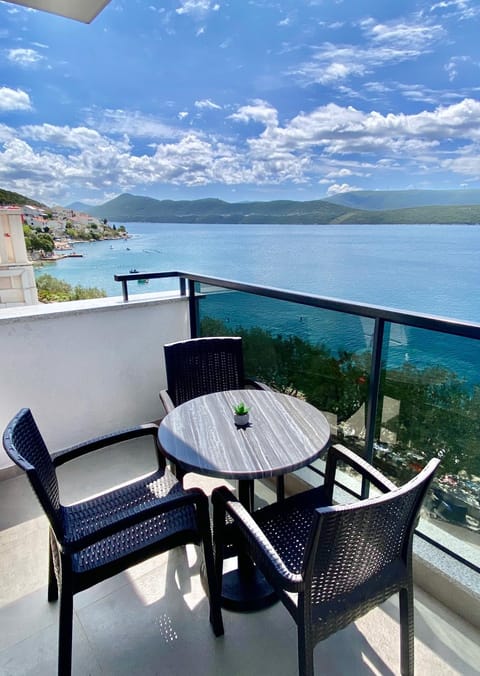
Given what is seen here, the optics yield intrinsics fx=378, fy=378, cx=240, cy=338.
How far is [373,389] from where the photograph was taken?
1.89 meters

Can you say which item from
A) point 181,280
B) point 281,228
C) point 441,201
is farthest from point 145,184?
point 181,280

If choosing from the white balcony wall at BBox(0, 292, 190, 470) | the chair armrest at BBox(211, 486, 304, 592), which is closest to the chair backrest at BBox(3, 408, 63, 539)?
the chair armrest at BBox(211, 486, 304, 592)

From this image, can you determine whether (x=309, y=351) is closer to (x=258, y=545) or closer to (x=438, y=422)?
(x=438, y=422)

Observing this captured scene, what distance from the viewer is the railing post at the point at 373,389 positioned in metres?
1.81

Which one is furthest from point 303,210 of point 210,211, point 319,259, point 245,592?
point 245,592

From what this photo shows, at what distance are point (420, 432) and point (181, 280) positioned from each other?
2.21 metres

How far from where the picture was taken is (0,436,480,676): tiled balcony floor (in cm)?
142

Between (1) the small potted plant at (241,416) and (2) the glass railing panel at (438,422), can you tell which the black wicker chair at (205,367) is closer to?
(1) the small potted plant at (241,416)

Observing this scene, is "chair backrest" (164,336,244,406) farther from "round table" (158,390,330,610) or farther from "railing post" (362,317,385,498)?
"railing post" (362,317,385,498)

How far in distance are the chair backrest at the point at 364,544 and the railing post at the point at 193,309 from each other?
2.36m

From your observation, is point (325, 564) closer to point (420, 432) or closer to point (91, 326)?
point (420, 432)

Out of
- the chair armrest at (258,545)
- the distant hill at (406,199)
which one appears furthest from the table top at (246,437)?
the distant hill at (406,199)

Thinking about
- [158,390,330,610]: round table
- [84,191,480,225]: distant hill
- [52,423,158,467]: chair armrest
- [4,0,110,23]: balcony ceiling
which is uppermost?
[4,0,110,23]: balcony ceiling

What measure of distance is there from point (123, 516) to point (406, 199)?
562 inches
